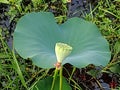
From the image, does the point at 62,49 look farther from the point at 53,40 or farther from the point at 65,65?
the point at 65,65

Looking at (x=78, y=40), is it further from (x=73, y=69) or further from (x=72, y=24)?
(x=73, y=69)

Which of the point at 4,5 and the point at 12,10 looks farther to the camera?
the point at 4,5

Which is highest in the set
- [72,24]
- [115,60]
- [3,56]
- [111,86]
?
[72,24]

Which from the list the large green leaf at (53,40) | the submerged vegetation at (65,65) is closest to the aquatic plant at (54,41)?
the large green leaf at (53,40)

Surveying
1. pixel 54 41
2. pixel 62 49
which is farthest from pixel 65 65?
pixel 62 49

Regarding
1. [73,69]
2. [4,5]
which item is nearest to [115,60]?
[73,69]

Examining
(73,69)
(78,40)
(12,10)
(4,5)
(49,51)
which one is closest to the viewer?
(49,51)

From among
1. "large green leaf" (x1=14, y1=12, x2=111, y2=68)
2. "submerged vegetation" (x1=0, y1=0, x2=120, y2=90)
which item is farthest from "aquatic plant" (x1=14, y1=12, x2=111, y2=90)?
"submerged vegetation" (x1=0, y1=0, x2=120, y2=90)

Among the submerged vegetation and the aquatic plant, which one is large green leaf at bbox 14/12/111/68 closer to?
the aquatic plant

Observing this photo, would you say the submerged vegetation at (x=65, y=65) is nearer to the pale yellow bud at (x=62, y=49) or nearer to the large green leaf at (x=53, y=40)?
the large green leaf at (x=53, y=40)
